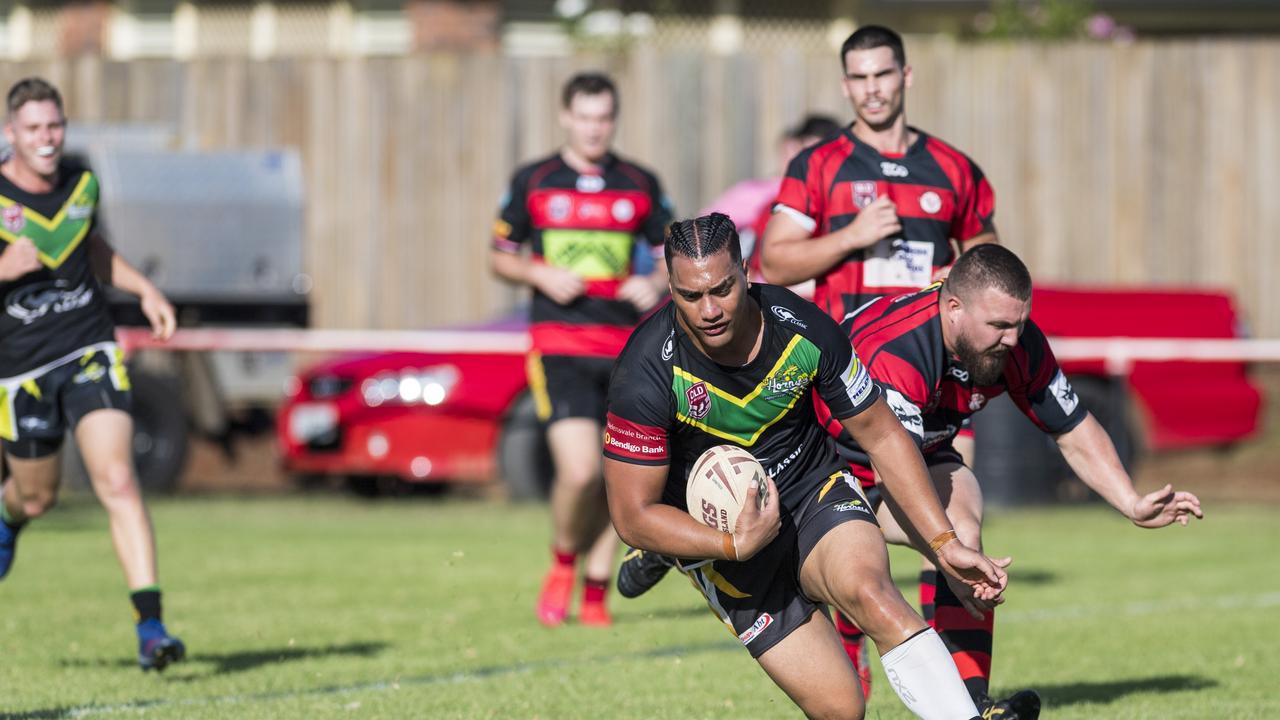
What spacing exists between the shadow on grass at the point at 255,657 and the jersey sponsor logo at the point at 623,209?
253 centimetres

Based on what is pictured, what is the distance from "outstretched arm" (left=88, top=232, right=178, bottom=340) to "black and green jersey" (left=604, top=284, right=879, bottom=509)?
131 inches

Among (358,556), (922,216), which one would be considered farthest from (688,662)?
(358,556)

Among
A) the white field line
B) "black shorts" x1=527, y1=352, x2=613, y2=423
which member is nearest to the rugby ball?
the white field line

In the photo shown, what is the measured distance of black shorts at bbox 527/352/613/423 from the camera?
9406 millimetres

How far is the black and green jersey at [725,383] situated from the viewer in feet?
17.6

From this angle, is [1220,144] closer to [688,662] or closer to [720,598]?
[688,662]


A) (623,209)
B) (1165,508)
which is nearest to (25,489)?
(623,209)

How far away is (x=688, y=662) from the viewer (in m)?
8.04

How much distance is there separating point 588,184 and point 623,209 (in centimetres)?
22

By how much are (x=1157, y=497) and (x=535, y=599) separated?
5113 millimetres

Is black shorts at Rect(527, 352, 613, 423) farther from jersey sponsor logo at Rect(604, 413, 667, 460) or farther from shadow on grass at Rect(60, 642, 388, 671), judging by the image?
jersey sponsor logo at Rect(604, 413, 667, 460)

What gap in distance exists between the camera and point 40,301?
7.94 m

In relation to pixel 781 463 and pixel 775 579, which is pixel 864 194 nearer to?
pixel 781 463

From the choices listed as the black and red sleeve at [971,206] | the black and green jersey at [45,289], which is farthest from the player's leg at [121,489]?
the black and red sleeve at [971,206]
